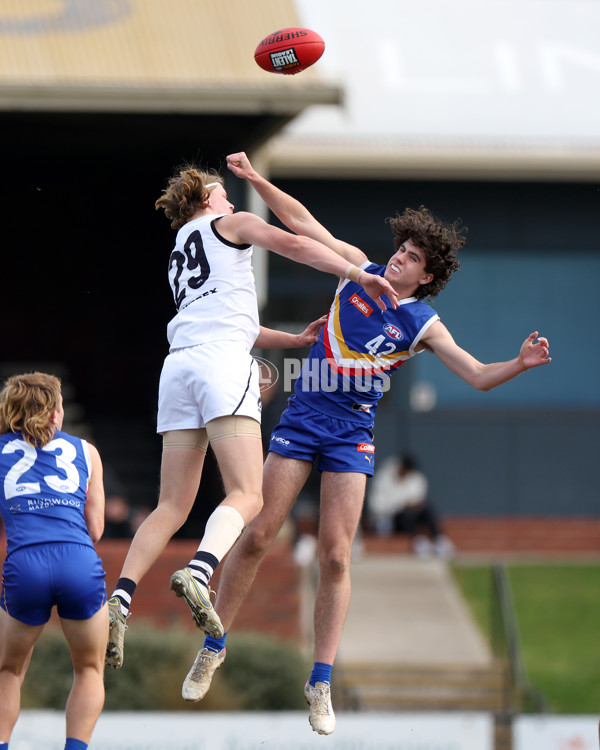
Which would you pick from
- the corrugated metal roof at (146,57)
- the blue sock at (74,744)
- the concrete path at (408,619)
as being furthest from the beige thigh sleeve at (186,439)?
the concrete path at (408,619)

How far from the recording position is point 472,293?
21312mm

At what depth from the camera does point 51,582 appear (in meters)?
6.12

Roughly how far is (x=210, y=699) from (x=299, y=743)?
1.63 metres

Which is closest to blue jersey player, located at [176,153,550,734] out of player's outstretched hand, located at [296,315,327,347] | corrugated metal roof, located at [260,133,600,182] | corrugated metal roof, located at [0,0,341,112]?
player's outstretched hand, located at [296,315,327,347]

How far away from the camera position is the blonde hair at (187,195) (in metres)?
6.71

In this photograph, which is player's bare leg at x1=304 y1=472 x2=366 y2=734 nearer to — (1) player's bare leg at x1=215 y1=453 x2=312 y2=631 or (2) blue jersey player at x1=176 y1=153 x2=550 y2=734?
(2) blue jersey player at x1=176 y1=153 x2=550 y2=734

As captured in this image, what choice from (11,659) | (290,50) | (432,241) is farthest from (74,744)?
(290,50)

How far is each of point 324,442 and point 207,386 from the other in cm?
80

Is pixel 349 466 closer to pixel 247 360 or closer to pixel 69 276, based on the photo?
pixel 247 360

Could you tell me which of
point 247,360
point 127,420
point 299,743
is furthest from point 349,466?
point 127,420

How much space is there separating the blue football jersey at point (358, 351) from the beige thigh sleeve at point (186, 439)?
0.65 metres

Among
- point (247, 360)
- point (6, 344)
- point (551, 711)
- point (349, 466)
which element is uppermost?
point (6, 344)

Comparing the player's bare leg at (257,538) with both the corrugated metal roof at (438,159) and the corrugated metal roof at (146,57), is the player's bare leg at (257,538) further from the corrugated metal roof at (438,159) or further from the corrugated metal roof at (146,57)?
the corrugated metal roof at (438,159)

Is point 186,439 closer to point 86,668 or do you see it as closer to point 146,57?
point 86,668
